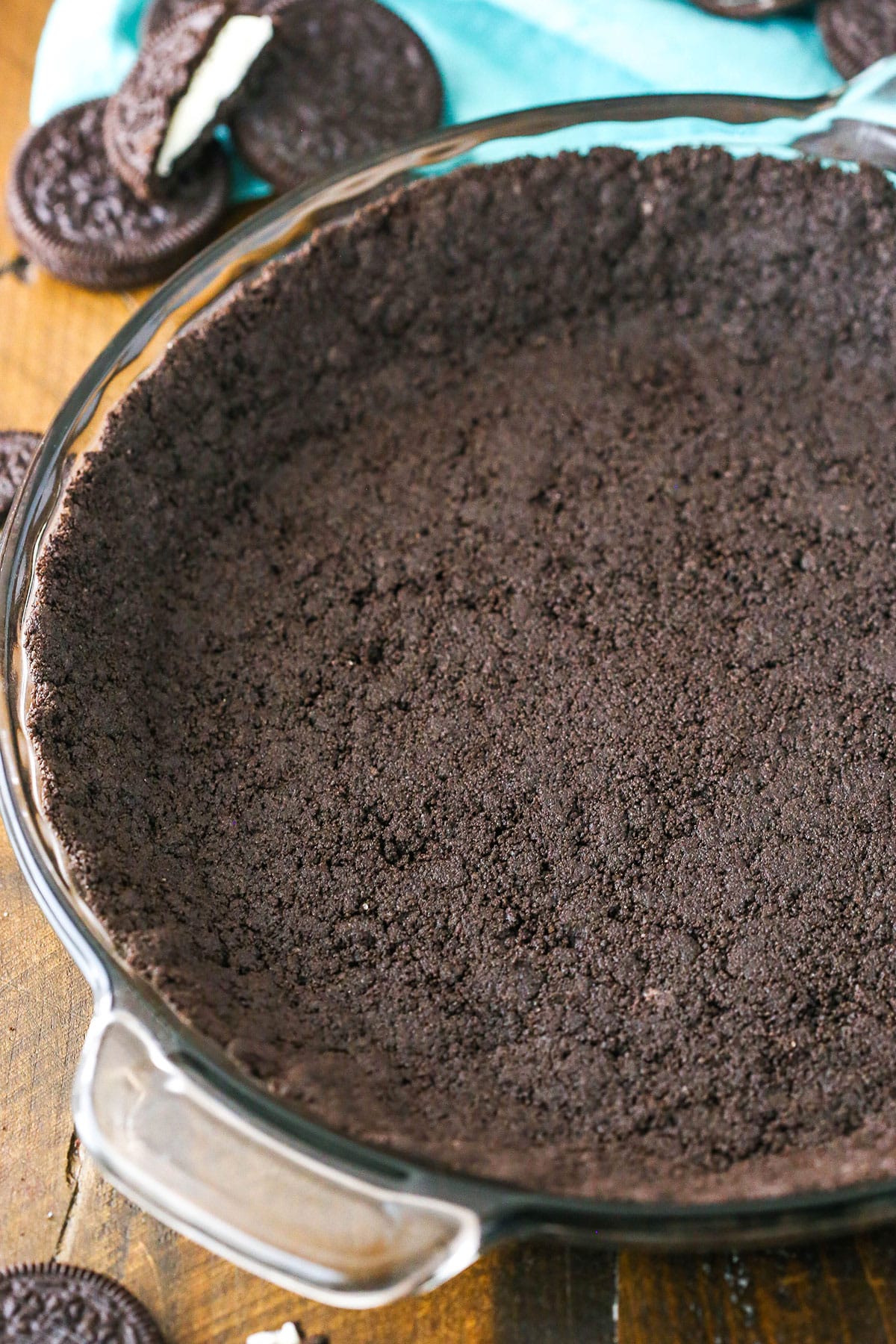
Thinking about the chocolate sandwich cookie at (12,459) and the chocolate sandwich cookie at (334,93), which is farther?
the chocolate sandwich cookie at (334,93)

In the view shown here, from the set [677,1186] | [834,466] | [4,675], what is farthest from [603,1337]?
[834,466]

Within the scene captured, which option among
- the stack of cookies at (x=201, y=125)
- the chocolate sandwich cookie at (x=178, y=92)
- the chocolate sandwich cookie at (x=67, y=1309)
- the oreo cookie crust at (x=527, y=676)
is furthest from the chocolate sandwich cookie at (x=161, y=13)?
the chocolate sandwich cookie at (x=67, y=1309)

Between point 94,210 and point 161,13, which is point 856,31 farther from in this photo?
point 94,210

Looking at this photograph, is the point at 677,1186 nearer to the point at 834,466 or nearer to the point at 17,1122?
the point at 17,1122

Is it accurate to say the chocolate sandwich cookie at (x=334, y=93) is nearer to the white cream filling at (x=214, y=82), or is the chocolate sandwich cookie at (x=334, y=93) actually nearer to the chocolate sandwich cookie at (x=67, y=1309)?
the white cream filling at (x=214, y=82)

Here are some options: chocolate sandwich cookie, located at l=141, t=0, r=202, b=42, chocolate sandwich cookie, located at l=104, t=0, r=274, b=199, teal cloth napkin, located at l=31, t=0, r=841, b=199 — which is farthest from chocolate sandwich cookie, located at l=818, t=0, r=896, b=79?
chocolate sandwich cookie, located at l=141, t=0, r=202, b=42

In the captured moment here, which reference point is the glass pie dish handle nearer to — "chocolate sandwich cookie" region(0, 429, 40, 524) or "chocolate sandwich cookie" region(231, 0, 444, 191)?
"chocolate sandwich cookie" region(0, 429, 40, 524)
